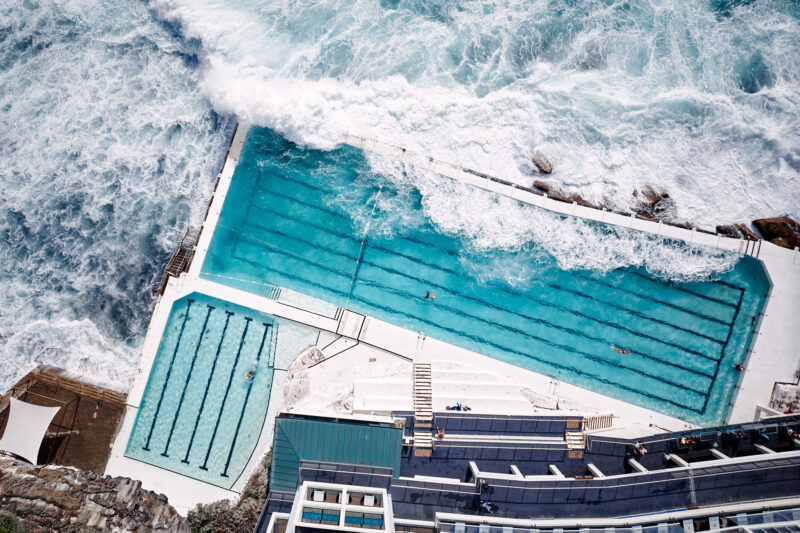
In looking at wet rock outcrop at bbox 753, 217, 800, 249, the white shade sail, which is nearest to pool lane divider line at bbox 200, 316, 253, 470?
the white shade sail

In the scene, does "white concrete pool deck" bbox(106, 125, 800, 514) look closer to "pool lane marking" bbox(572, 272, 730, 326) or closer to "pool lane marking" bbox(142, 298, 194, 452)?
"pool lane marking" bbox(142, 298, 194, 452)

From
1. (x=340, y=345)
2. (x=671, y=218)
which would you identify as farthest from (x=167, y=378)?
(x=671, y=218)

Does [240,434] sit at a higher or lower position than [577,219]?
lower

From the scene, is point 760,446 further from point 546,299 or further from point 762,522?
point 546,299

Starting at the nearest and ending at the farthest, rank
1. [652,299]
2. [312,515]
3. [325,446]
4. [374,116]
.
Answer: [312,515]
[325,446]
[652,299]
[374,116]

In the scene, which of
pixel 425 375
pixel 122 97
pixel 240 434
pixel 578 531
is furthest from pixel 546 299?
pixel 122 97

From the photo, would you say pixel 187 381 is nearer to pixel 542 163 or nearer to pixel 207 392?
pixel 207 392
